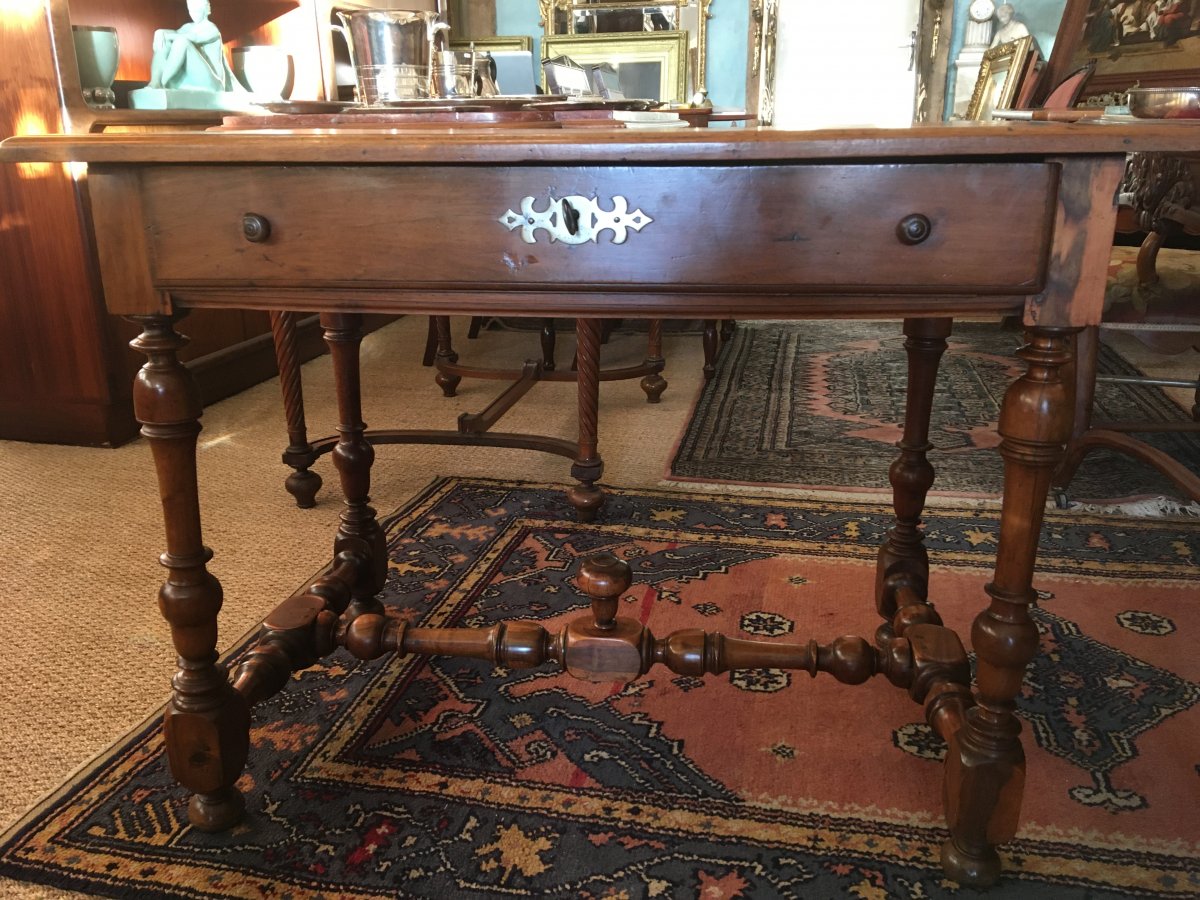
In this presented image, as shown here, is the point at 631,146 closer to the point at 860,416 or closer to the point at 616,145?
the point at 616,145

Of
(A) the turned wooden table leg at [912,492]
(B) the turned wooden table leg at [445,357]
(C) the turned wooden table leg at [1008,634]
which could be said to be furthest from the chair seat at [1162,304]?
(B) the turned wooden table leg at [445,357]

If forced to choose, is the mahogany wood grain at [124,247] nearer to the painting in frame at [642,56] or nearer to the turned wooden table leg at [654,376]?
the turned wooden table leg at [654,376]

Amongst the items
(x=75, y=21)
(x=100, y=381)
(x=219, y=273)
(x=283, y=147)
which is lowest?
(x=100, y=381)

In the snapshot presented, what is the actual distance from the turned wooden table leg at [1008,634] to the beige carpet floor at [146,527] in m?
1.03

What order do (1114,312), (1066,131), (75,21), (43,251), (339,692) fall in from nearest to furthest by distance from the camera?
(1066,131), (339,692), (1114,312), (43,251), (75,21)

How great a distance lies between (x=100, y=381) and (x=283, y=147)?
2.02 meters

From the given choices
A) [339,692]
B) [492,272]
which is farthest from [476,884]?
[492,272]

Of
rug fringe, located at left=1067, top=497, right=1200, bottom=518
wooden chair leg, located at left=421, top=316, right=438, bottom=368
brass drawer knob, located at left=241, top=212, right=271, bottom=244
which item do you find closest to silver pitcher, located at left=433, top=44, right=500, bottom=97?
brass drawer knob, located at left=241, top=212, right=271, bottom=244

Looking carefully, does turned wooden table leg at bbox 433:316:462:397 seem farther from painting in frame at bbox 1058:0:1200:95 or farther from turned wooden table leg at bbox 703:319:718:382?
painting in frame at bbox 1058:0:1200:95

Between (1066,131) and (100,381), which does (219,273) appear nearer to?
(1066,131)

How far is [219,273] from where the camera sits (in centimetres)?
99

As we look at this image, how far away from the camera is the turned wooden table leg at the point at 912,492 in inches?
55.6

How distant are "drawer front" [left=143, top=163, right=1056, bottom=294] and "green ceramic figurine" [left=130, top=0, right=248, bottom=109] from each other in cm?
206

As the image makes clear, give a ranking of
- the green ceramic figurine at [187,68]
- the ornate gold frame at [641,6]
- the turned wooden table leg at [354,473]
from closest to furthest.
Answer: the turned wooden table leg at [354,473]
the green ceramic figurine at [187,68]
the ornate gold frame at [641,6]
